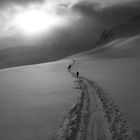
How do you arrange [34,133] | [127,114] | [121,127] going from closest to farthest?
[34,133] < [121,127] < [127,114]

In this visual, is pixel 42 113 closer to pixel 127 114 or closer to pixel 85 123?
pixel 85 123

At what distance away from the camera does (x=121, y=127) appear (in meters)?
7.05

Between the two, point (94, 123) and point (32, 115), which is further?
point (32, 115)

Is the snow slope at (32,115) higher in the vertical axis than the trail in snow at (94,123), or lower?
higher

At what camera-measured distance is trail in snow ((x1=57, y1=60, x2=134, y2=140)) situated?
635cm

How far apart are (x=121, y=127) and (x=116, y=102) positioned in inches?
139

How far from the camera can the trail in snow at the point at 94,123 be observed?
20.8 feet

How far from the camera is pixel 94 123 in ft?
24.1

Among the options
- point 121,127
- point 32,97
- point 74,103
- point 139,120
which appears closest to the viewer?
point 121,127

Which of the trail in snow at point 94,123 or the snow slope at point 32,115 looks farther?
the snow slope at point 32,115

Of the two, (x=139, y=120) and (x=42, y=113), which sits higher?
(x=42, y=113)

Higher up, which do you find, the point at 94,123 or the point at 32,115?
the point at 32,115

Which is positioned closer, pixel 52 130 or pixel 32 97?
pixel 52 130

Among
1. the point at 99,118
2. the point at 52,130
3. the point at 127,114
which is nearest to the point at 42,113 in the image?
the point at 52,130
